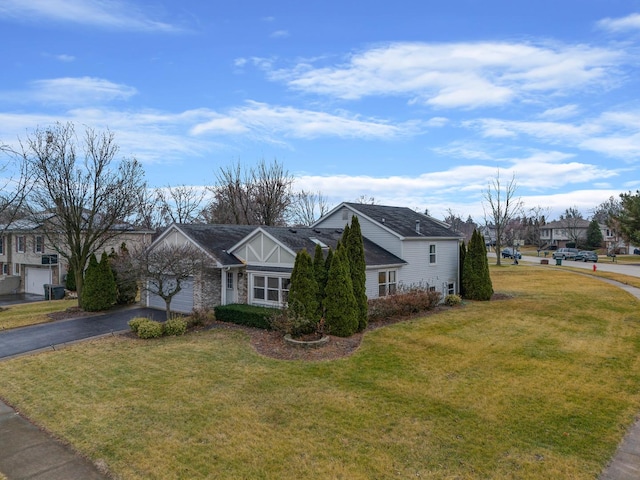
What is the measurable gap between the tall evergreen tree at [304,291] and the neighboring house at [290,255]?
2.36 metres

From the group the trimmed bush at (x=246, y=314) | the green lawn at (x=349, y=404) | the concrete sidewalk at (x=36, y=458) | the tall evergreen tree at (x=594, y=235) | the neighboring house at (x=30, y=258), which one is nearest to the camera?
the concrete sidewalk at (x=36, y=458)

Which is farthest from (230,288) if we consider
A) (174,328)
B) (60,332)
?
(60,332)

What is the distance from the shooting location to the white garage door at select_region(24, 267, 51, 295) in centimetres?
3481

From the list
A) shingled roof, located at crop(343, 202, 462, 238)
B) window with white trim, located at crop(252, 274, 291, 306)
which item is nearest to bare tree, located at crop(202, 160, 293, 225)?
shingled roof, located at crop(343, 202, 462, 238)

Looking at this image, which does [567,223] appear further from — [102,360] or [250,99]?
[102,360]

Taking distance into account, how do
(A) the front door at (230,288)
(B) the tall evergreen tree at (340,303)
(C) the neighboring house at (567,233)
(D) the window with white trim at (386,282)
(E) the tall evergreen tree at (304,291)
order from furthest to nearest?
1. (C) the neighboring house at (567,233)
2. (D) the window with white trim at (386,282)
3. (A) the front door at (230,288)
4. (B) the tall evergreen tree at (340,303)
5. (E) the tall evergreen tree at (304,291)

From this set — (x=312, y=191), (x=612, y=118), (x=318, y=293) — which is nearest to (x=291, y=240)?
(x=318, y=293)

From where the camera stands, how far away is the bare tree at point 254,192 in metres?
43.6

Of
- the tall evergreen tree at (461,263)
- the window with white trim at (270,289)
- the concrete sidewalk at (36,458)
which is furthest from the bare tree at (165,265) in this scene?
the tall evergreen tree at (461,263)

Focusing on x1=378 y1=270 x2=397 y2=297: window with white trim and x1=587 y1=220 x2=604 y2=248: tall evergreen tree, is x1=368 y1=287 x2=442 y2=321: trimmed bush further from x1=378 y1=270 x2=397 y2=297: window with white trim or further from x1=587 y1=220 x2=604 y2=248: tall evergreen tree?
x1=587 y1=220 x2=604 y2=248: tall evergreen tree

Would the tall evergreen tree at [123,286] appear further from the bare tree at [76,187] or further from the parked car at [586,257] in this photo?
the parked car at [586,257]

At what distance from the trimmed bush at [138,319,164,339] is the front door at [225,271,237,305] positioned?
5.04 m

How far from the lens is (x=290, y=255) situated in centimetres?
1858

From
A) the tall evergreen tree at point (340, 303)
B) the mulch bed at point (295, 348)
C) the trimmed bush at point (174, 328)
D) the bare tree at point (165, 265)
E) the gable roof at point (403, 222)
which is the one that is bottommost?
the mulch bed at point (295, 348)
